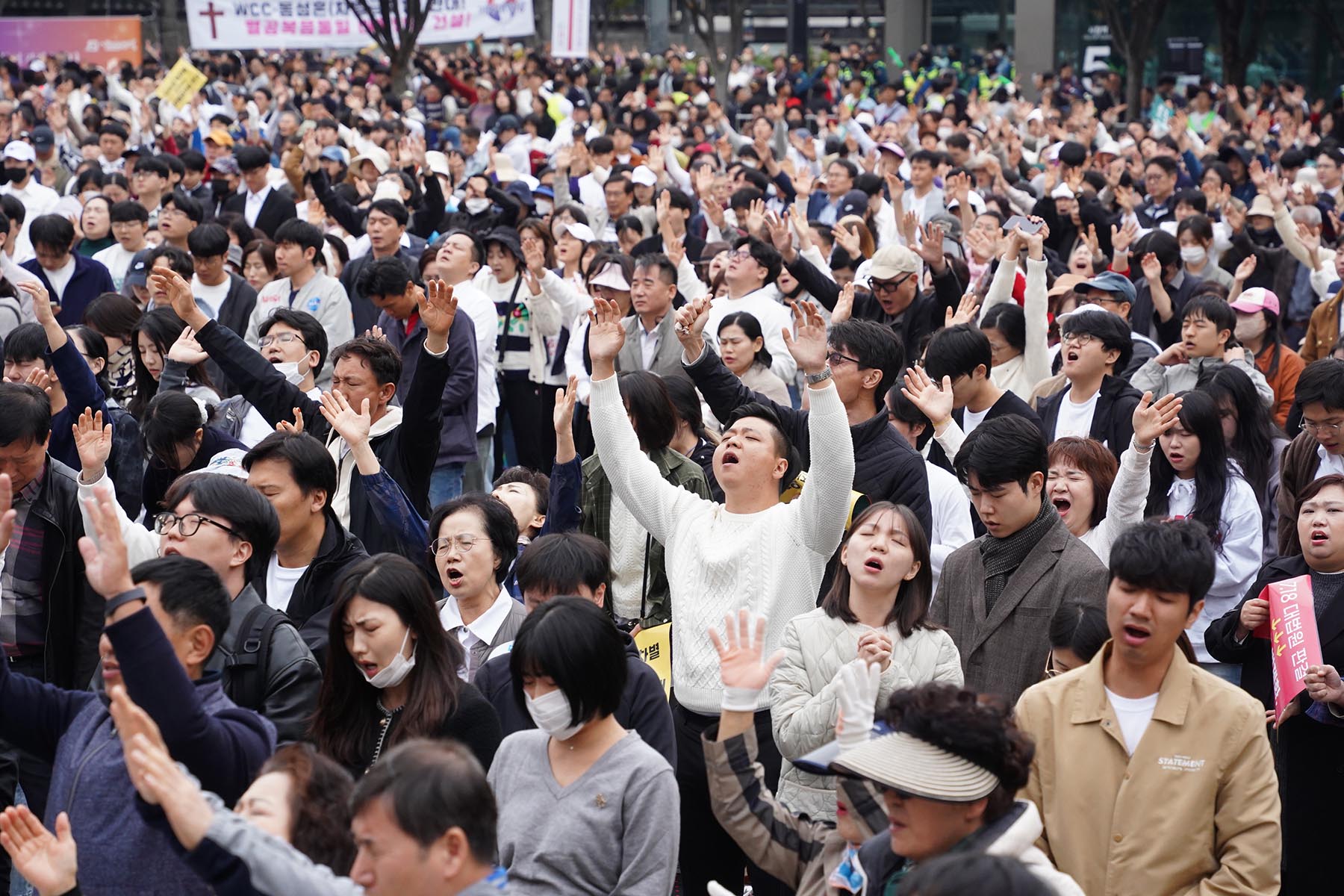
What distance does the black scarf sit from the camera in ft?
14.1

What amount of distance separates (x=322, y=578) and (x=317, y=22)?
903 inches

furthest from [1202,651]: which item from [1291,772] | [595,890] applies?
[595,890]

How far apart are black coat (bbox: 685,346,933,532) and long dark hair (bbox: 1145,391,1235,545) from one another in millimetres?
866

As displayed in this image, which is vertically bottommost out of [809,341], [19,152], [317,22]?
[809,341]

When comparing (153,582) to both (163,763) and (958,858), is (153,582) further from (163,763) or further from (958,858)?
(958,858)

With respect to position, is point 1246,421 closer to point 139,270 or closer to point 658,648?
point 658,648

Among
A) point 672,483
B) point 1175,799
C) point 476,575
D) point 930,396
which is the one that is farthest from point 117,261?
point 1175,799

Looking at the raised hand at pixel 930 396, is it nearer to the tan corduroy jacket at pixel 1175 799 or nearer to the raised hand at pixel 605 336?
the raised hand at pixel 605 336

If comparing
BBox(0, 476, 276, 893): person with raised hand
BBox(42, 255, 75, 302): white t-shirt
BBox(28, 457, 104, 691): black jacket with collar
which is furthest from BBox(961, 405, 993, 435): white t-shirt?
BBox(42, 255, 75, 302): white t-shirt

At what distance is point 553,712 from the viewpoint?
3.32 meters

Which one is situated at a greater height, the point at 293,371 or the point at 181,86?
the point at 181,86

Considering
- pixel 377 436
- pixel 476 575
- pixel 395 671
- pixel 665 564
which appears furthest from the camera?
pixel 377 436

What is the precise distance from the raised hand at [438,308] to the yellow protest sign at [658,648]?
1.78m

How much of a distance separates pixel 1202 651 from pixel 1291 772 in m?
0.68
